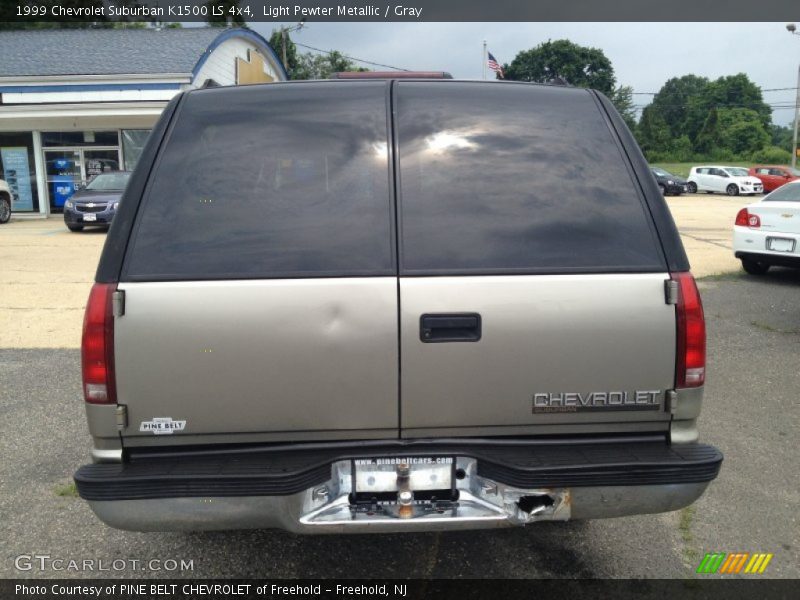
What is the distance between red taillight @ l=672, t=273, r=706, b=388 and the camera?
8.05 ft

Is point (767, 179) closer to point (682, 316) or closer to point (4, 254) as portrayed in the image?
point (4, 254)

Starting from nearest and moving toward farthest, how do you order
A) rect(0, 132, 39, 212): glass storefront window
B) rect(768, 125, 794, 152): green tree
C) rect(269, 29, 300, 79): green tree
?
rect(0, 132, 39, 212): glass storefront window < rect(269, 29, 300, 79): green tree < rect(768, 125, 794, 152): green tree

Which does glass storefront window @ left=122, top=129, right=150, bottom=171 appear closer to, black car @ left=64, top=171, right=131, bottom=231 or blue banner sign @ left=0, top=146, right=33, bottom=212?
blue banner sign @ left=0, top=146, right=33, bottom=212

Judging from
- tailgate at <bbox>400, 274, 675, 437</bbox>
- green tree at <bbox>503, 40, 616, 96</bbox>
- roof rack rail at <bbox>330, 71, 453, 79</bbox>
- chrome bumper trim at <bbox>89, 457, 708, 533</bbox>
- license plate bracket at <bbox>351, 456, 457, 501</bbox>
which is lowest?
chrome bumper trim at <bbox>89, 457, 708, 533</bbox>

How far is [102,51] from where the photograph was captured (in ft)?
74.9

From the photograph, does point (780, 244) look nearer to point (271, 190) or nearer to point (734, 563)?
point (734, 563)

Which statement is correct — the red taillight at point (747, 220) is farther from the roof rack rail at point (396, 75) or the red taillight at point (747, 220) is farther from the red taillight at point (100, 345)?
the red taillight at point (100, 345)

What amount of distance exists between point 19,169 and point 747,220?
69.1 ft

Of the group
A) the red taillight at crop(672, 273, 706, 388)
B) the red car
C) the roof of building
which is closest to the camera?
the red taillight at crop(672, 273, 706, 388)

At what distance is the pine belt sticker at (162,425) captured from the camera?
241 cm

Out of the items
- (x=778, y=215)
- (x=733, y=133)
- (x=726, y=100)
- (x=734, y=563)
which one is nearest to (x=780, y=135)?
(x=726, y=100)

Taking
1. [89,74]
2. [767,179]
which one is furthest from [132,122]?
[767,179]

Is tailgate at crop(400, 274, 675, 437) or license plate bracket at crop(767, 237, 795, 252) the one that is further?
license plate bracket at crop(767, 237, 795, 252)

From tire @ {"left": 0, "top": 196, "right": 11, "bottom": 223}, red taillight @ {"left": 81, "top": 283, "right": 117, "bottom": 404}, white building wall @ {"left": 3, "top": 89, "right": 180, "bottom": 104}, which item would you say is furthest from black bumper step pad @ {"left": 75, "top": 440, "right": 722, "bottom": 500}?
tire @ {"left": 0, "top": 196, "right": 11, "bottom": 223}
